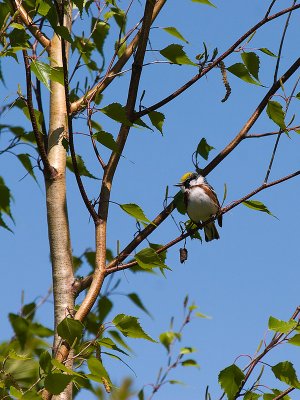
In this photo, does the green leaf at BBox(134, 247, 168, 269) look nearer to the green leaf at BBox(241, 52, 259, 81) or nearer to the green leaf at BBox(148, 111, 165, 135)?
the green leaf at BBox(148, 111, 165, 135)

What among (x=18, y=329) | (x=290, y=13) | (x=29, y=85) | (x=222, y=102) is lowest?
(x=18, y=329)

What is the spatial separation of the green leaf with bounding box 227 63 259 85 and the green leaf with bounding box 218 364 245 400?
143 cm

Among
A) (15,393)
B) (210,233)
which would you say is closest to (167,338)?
(210,233)

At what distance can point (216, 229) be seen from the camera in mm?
6707

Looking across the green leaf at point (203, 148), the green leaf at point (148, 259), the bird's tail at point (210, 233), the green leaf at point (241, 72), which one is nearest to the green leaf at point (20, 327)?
the green leaf at point (148, 259)

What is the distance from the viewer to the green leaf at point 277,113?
11.4 feet

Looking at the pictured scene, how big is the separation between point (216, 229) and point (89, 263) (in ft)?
8.70

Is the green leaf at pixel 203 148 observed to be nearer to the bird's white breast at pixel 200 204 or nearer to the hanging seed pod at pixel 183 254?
the hanging seed pod at pixel 183 254

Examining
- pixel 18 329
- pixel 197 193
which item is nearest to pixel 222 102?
pixel 18 329

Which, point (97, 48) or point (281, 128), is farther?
point (97, 48)

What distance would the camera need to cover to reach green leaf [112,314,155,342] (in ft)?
10.4

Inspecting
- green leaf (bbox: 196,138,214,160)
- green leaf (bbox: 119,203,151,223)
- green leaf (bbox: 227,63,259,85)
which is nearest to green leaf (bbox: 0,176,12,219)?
green leaf (bbox: 119,203,151,223)

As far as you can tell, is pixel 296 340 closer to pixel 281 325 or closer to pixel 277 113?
pixel 281 325

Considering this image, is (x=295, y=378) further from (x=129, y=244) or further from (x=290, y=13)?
(x=290, y=13)
